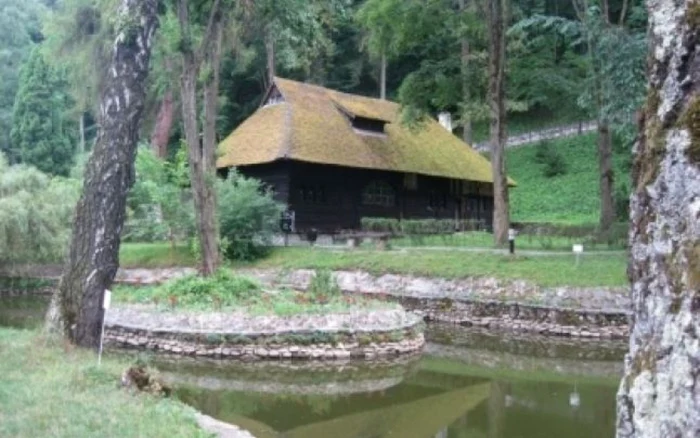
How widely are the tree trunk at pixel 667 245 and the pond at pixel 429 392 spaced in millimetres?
8451

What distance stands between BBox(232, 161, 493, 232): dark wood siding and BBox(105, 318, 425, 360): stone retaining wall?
14.3 meters

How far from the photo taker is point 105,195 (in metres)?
11.3

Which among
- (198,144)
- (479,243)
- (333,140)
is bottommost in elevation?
(479,243)

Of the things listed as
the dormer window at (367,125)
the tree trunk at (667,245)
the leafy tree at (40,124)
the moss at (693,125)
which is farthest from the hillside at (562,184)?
the moss at (693,125)

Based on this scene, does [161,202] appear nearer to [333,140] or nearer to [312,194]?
[312,194]

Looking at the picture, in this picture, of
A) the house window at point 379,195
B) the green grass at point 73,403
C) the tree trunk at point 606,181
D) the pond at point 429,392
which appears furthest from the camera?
the house window at point 379,195

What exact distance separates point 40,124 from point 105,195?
139 ft

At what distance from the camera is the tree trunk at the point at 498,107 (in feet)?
80.6

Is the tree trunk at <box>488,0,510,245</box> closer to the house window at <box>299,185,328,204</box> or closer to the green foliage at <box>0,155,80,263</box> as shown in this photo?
the house window at <box>299,185,328,204</box>

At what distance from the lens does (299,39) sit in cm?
2192

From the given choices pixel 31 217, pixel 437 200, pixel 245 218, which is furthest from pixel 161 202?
pixel 437 200

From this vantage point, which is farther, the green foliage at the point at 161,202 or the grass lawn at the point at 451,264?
the green foliage at the point at 161,202

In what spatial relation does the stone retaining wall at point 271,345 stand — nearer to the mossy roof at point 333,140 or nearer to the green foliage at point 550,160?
the mossy roof at point 333,140

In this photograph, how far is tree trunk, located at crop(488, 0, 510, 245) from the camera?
24562 mm
